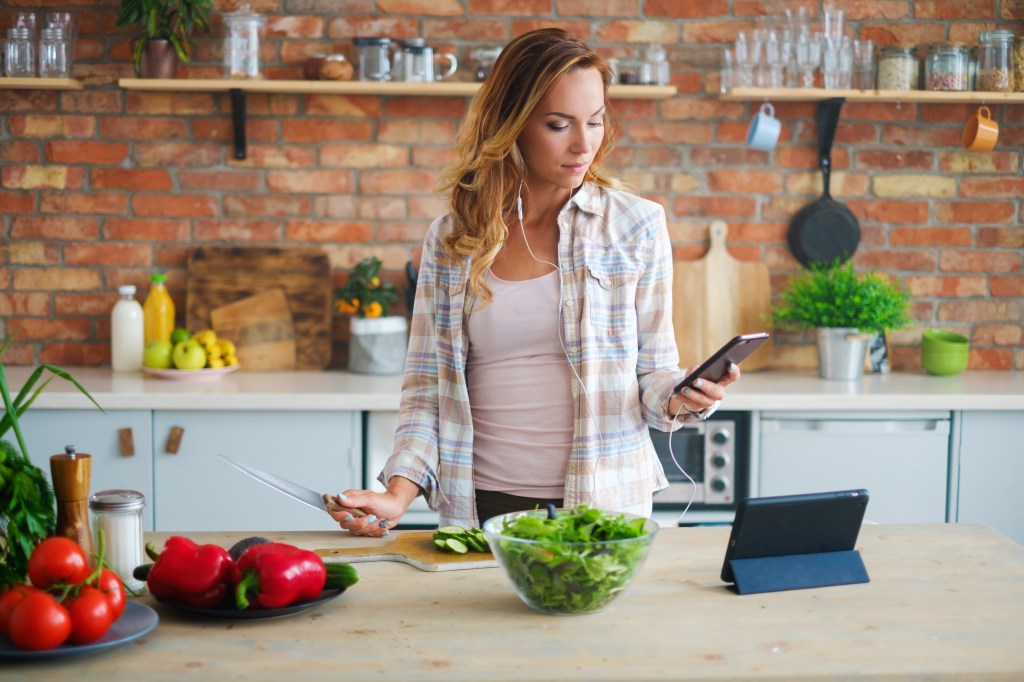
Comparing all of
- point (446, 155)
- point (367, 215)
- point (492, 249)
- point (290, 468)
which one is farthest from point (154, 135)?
point (492, 249)

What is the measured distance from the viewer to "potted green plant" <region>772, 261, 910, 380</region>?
10.7ft

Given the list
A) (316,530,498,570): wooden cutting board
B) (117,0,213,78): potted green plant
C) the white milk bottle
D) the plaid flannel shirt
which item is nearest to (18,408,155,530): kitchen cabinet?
the white milk bottle

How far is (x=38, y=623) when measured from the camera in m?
1.19

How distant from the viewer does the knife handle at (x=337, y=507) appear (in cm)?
166

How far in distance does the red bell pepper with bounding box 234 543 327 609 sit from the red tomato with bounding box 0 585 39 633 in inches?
9.5

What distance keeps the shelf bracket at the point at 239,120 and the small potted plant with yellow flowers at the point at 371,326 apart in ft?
1.79

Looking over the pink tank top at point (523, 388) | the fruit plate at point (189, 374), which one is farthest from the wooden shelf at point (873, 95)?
the fruit plate at point (189, 374)

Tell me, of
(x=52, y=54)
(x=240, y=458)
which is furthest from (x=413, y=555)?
(x=52, y=54)

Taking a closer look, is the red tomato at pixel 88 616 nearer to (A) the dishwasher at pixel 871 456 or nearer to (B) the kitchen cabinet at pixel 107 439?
(B) the kitchen cabinet at pixel 107 439

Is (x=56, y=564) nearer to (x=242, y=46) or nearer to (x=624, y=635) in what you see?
(x=624, y=635)

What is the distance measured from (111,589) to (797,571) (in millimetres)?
911

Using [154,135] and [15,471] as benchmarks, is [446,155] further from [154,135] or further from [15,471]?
[15,471]

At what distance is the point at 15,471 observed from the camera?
130 centimetres

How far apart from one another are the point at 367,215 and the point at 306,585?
91.7 inches
